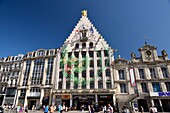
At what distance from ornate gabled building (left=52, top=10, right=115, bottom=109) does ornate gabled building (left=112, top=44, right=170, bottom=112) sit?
252 cm

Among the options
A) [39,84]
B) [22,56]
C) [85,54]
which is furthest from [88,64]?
[22,56]

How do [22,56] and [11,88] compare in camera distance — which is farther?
[22,56]

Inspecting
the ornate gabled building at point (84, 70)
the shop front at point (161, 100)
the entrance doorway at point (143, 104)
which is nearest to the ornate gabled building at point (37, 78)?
the ornate gabled building at point (84, 70)

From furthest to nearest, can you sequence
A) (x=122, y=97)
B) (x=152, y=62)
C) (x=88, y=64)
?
(x=88, y=64) → (x=152, y=62) → (x=122, y=97)

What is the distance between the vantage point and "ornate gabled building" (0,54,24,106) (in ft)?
116

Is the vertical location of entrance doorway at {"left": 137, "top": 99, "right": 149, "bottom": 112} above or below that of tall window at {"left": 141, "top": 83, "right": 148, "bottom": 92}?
below

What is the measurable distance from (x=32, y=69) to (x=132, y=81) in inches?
1134

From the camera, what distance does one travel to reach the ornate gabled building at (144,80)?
2725cm

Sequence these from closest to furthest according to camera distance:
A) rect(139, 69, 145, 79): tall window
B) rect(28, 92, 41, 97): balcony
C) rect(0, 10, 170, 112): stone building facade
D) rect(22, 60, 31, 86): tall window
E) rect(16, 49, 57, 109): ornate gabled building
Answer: rect(0, 10, 170, 112): stone building facade, rect(139, 69, 145, 79): tall window, rect(16, 49, 57, 109): ornate gabled building, rect(28, 92, 41, 97): balcony, rect(22, 60, 31, 86): tall window

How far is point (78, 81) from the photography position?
32062 mm

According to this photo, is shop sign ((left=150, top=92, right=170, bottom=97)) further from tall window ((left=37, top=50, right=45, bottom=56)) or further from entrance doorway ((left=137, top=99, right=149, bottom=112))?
tall window ((left=37, top=50, right=45, bottom=56))

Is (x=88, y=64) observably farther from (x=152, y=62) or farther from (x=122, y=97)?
(x=152, y=62)

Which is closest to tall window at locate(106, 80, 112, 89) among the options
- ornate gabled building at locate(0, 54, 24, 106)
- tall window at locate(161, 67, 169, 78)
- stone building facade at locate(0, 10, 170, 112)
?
stone building facade at locate(0, 10, 170, 112)

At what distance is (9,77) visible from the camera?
128ft
